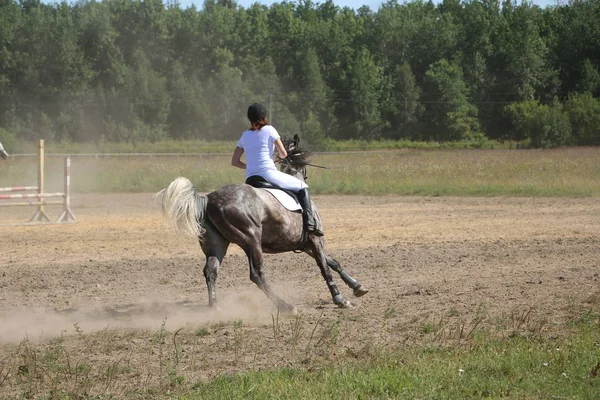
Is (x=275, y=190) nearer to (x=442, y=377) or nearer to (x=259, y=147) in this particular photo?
(x=259, y=147)

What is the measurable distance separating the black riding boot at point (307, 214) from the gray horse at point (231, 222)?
130 mm

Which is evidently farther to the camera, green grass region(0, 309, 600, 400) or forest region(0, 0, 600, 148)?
forest region(0, 0, 600, 148)

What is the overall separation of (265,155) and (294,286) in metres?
2.45

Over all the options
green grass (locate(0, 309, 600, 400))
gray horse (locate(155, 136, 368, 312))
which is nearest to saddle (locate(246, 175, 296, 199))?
gray horse (locate(155, 136, 368, 312))

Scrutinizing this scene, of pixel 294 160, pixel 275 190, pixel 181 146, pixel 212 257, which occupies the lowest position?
pixel 181 146

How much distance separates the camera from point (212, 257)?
10062 millimetres

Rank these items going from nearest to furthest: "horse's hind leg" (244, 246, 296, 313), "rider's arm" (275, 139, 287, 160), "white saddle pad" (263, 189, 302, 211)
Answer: "horse's hind leg" (244, 246, 296, 313) < "rider's arm" (275, 139, 287, 160) < "white saddle pad" (263, 189, 302, 211)

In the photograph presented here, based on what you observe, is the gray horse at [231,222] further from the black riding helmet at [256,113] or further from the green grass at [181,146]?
the green grass at [181,146]

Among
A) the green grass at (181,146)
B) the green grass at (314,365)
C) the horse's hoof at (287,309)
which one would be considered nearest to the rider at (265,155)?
the horse's hoof at (287,309)

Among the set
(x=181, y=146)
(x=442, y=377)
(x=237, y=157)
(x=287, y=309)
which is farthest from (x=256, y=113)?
(x=181, y=146)

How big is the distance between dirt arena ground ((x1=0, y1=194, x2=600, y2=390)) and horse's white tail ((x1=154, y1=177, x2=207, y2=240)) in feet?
3.34

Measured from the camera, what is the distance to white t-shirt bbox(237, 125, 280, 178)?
10219mm

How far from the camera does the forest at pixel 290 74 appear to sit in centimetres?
7306

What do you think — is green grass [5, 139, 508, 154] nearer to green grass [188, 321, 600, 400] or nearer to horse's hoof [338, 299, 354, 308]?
horse's hoof [338, 299, 354, 308]
